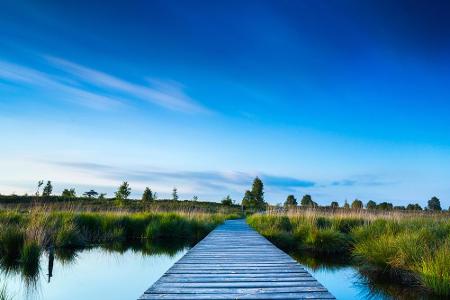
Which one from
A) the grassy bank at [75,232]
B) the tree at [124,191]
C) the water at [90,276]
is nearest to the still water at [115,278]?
the water at [90,276]

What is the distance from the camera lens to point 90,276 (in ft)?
24.0

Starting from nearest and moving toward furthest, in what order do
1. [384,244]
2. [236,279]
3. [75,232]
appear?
[236,279] → [384,244] → [75,232]

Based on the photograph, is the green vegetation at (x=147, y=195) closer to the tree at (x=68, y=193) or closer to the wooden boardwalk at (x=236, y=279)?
the tree at (x=68, y=193)

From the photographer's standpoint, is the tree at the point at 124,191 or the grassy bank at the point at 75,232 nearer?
the grassy bank at the point at 75,232

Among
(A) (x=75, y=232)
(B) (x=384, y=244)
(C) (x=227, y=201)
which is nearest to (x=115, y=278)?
(A) (x=75, y=232)

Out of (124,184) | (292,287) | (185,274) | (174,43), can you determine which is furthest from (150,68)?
(124,184)

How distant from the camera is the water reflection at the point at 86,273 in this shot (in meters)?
6.09

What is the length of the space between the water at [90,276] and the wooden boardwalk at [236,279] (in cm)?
166

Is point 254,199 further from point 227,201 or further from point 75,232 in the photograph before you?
point 75,232

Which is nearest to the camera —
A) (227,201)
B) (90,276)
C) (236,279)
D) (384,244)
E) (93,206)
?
(236,279)

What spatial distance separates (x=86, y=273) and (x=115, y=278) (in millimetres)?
686

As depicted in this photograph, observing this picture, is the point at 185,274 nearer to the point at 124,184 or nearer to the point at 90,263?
the point at 90,263

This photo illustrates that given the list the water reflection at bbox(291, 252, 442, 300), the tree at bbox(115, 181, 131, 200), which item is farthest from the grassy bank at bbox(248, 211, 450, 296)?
the tree at bbox(115, 181, 131, 200)

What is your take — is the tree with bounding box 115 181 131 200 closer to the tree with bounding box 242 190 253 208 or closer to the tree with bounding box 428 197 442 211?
the tree with bounding box 242 190 253 208
